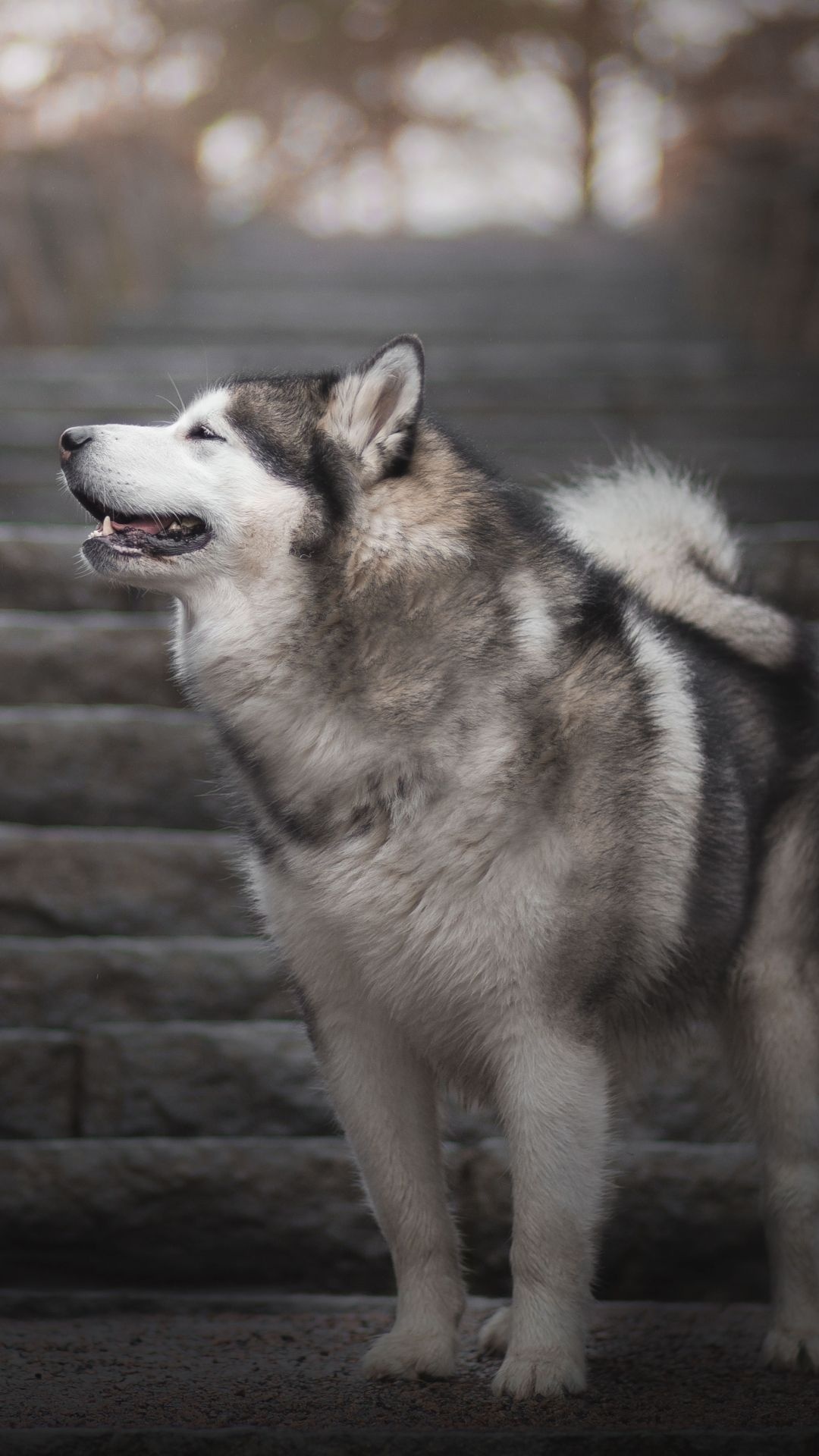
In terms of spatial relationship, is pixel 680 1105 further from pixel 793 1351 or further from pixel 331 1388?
pixel 331 1388

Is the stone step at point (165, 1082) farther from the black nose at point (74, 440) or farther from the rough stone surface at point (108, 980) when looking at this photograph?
the black nose at point (74, 440)

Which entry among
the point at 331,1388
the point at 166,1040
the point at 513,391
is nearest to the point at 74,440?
the point at 166,1040

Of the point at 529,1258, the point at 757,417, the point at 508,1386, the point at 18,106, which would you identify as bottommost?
the point at 508,1386

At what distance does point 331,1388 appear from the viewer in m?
1.95

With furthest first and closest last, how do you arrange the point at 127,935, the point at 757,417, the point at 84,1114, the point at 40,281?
the point at 40,281
the point at 757,417
the point at 127,935
the point at 84,1114

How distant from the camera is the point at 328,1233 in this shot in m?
2.39

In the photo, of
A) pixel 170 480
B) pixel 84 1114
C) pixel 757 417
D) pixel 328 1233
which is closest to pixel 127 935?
pixel 84 1114

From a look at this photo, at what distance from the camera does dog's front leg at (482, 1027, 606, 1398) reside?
1928 mm

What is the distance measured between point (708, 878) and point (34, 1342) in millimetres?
1237

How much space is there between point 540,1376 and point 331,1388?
0.30 m

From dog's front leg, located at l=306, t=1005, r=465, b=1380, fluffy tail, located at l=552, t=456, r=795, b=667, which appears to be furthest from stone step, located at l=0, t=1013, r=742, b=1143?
fluffy tail, located at l=552, t=456, r=795, b=667

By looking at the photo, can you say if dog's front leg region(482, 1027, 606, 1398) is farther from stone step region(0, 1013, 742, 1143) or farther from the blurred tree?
the blurred tree

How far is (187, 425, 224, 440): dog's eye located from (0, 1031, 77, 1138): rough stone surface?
1.14 metres

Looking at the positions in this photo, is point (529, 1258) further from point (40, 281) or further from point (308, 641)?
point (40, 281)
